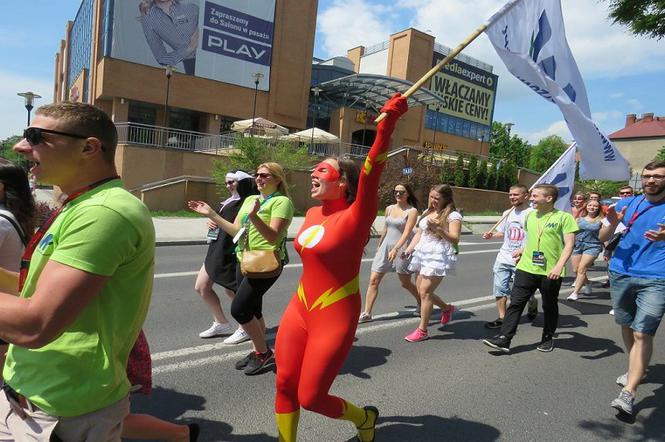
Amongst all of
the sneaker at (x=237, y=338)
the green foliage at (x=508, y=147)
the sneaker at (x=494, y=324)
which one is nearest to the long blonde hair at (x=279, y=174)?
the sneaker at (x=237, y=338)

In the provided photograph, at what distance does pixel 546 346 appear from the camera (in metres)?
5.18

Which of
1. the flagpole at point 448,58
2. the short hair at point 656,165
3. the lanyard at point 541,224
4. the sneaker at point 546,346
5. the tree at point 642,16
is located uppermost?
the tree at point 642,16

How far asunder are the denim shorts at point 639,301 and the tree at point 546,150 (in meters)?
80.5

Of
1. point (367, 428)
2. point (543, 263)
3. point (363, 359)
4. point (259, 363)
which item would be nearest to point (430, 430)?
point (367, 428)

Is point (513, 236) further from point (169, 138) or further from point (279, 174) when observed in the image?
point (169, 138)

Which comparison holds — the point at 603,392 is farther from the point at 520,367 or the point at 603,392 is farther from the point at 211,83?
the point at 211,83

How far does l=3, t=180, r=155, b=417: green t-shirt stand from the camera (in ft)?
4.77

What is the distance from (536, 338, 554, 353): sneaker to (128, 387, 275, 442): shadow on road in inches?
133

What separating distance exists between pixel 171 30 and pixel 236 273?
95.0 feet

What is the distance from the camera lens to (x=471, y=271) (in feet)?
33.8

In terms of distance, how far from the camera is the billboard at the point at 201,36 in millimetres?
27953

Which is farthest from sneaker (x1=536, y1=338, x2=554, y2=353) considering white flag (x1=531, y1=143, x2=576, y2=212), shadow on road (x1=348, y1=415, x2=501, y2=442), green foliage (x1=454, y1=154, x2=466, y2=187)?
green foliage (x1=454, y1=154, x2=466, y2=187)

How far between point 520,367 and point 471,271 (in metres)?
5.74

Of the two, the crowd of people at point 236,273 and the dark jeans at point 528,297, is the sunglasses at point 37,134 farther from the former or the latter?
the dark jeans at point 528,297
